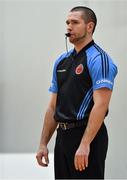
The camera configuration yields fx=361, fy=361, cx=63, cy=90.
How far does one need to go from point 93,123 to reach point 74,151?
19 centimetres

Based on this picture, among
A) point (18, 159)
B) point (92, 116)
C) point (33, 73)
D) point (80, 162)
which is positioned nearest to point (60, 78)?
point (92, 116)

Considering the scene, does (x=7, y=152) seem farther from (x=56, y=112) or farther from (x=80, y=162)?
(x=80, y=162)

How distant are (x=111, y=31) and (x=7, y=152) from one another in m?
1.11

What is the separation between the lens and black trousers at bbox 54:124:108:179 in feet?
5.67

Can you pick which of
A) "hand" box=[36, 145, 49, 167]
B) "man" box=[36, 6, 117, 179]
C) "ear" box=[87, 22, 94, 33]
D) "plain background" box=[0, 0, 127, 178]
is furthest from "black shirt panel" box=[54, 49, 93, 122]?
"plain background" box=[0, 0, 127, 178]

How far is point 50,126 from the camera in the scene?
1.98 metres

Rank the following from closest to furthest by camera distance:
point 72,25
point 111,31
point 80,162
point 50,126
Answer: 1. point 80,162
2. point 72,25
3. point 50,126
4. point 111,31

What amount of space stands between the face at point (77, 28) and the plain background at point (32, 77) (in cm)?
72

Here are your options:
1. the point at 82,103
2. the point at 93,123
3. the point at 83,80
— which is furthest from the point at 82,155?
the point at 83,80

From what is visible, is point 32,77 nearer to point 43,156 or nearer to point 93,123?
point 43,156

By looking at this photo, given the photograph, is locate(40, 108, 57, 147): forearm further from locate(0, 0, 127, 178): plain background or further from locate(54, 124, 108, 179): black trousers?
locate(0, 0, 127, 178): plain background

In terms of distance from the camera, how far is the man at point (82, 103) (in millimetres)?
1667

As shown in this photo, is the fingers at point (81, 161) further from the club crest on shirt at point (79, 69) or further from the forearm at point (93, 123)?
the club crest on shirt at point (79, 69)

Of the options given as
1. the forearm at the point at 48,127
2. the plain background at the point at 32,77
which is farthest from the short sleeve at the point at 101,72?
the plain background at the point at 32,77
